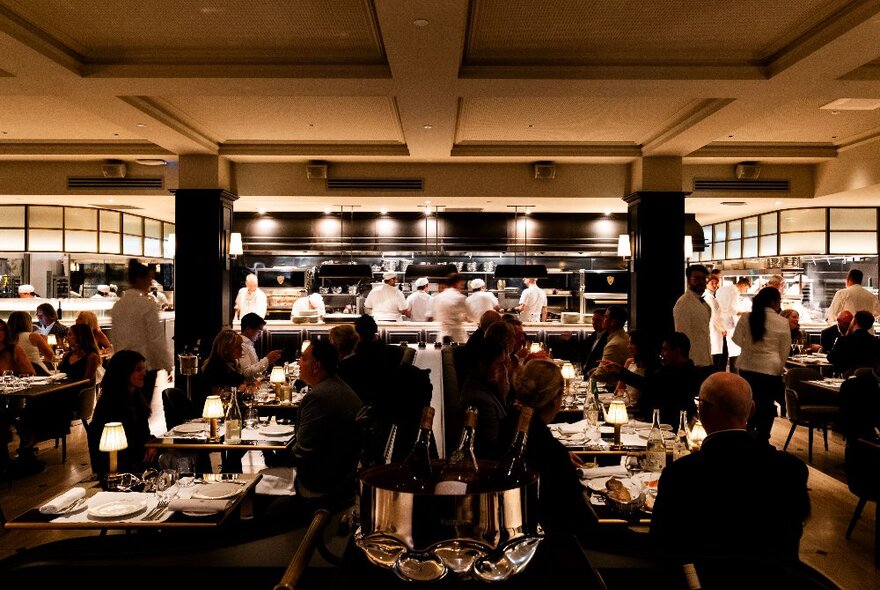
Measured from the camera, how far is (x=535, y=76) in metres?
5.07

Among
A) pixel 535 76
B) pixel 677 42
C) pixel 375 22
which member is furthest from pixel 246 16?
pixel 677 42

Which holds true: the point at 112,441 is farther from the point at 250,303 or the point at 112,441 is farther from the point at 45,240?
the point at 45,240

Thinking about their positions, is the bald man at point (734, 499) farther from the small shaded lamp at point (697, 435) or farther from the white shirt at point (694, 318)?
the white shirt at point (694, 318)

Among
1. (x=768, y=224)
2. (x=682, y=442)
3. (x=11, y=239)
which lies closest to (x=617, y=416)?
(x=682, y=442)

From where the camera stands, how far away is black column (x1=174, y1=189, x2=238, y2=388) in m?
8.34

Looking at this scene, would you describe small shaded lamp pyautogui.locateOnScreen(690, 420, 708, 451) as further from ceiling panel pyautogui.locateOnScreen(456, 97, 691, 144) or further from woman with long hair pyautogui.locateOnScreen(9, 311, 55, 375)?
woman with long hair pyautogui.locateOnScreen(9, 311, 55, 375)

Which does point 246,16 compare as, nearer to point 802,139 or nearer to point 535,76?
point 535,76

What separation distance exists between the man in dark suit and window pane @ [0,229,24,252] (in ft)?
41.6

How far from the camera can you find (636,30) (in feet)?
14.9

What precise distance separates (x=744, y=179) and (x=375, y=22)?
6.59 metres

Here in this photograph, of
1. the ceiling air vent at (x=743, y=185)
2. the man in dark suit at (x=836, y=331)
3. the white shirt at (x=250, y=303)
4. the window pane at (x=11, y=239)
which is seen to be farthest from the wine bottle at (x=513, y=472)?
the window pane at (x=11, y=239)

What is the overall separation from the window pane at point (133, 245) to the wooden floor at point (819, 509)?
623cm

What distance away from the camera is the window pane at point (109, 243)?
479 inches

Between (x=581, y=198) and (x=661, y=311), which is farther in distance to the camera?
(x=581, y=198)
